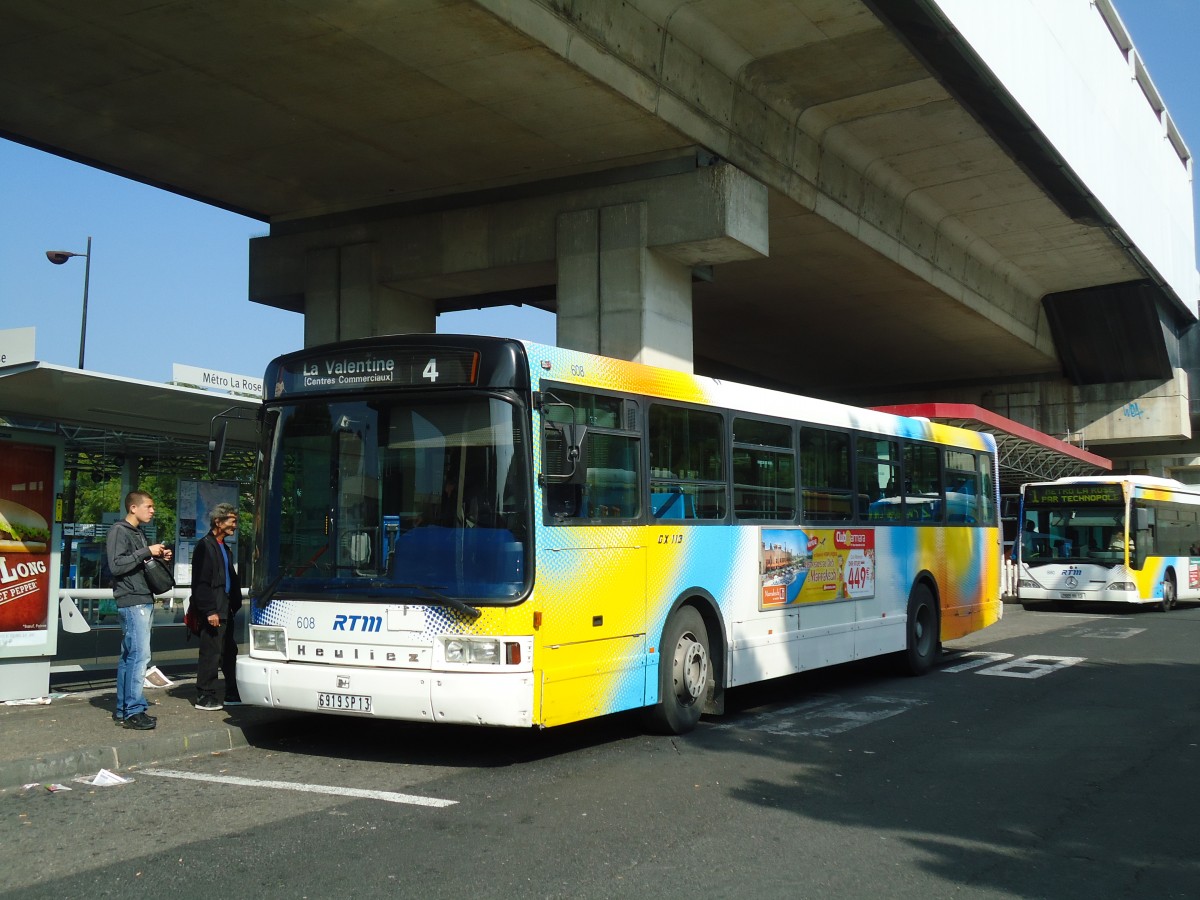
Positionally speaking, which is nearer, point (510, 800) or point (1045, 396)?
point (510, 800)

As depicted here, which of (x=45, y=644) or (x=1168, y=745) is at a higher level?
(x=45, y=644)

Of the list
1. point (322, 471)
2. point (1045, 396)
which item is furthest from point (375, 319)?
point (1045, 396)

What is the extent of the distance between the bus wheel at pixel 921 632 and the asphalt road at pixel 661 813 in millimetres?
2803

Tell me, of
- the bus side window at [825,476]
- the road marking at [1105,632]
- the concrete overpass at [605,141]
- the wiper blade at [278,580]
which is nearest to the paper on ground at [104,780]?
the wiper blade at [278,580]

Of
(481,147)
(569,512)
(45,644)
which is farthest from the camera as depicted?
(481,147)

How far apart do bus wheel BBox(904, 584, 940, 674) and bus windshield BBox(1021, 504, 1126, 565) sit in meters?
14.5

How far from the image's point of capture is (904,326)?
1227 inches

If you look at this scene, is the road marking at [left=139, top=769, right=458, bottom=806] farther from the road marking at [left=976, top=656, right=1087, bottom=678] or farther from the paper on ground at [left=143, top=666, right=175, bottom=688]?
the road marking at [left=976, top=656, right=1087, bottom=678]

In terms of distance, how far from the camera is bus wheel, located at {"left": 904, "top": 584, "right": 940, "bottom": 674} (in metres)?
14.1

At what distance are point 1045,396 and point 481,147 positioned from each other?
90.6 ft

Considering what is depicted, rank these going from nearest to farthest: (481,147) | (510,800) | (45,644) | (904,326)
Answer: (510,800) → (45,644) → (481,147) → (904,326)

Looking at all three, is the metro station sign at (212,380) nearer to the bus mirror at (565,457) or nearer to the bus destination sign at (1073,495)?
the bus mirror at (565,457)

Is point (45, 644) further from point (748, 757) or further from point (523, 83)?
point (523, 83)

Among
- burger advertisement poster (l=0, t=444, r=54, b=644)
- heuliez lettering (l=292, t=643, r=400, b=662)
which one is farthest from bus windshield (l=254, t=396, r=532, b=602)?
burger advertisement poster (l=0, t=444, r=54, b=644)
